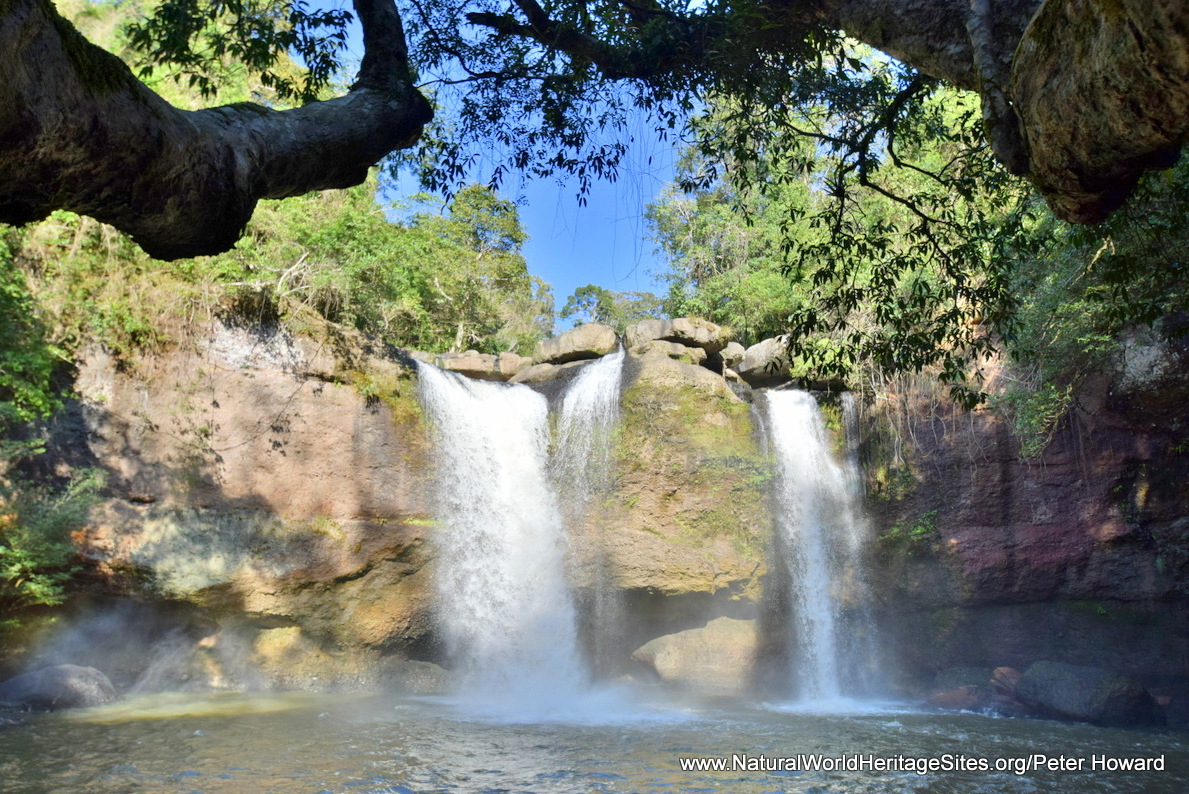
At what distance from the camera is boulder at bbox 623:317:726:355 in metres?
18.0

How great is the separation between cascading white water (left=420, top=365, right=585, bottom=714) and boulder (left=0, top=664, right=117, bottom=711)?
17.4 ft

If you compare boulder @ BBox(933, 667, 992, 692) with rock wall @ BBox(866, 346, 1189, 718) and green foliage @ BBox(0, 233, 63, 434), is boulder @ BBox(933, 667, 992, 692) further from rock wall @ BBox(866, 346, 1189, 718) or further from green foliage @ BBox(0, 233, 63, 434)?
green foliage @ BBox(0, 233, 63, 434)

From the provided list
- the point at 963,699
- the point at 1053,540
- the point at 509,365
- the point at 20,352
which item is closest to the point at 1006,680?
the point at 963,699

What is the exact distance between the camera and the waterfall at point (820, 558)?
14719mm

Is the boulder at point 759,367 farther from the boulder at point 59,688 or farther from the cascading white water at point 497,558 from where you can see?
the boulder at point 59,688

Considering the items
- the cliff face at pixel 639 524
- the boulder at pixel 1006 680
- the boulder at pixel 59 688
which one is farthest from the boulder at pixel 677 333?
the boulder at pixel 59 688

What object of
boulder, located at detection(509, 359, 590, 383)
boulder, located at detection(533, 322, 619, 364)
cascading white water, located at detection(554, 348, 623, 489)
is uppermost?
boulder, located at detection(533, 322, 619, 364)

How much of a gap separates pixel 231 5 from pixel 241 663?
37.3 feet

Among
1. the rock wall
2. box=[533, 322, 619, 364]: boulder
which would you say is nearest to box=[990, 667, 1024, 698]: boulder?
the rock wall

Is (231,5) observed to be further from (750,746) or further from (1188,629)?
(1188,629)

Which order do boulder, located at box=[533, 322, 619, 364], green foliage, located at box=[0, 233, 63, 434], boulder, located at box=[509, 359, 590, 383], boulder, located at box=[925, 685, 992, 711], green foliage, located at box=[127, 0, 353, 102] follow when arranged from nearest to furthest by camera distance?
green foliage, located at box=[127, 0, 353, 102], green foliage, located at box=[0, 233, 63, 434], boulder, located at box=[925, 685, 992, 711], boulder, located at box=[509, 359, 590, 383], boulder, located at box=[533, 322, 619, 364]

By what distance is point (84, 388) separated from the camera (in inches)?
491

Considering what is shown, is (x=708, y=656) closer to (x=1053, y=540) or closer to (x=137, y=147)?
(x=1053, y=540)

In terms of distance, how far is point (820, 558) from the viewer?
607 inches
